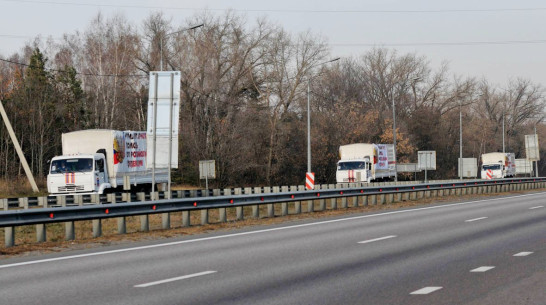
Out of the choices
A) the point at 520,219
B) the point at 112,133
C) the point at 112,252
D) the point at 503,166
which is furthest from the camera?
the point at 503,166

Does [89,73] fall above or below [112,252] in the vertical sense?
above

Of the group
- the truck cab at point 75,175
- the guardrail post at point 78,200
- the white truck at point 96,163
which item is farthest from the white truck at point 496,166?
the guardrail post at point 78,200

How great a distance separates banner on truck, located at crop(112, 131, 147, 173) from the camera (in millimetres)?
34281

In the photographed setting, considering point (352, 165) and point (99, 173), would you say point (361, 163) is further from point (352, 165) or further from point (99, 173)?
point (99, 173)

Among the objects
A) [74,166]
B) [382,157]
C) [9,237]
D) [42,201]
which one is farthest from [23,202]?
[382,157]

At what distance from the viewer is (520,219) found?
69.7 feet

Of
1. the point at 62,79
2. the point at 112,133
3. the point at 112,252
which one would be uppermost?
the point at 62,79

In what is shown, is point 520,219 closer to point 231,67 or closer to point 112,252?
point 112,252

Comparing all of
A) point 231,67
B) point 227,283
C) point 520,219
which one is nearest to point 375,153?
point 231,67

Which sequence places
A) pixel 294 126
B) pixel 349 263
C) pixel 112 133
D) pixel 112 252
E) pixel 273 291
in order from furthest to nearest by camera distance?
pixel 294 126
pixel 112 133
pixel 112 252
pixel 349 263
pixel 273 291

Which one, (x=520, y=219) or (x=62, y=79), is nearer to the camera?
(x=520, y=219)

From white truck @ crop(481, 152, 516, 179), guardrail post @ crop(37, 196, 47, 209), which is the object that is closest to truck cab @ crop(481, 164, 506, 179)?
white truck @ crop(481, 152, 516, 179)

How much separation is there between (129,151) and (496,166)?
168ft

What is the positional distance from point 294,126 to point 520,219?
154 ft
